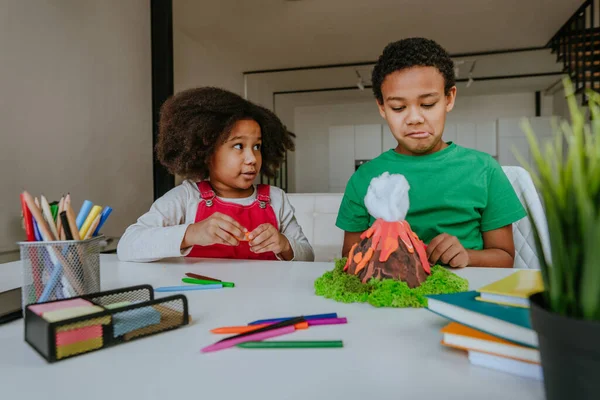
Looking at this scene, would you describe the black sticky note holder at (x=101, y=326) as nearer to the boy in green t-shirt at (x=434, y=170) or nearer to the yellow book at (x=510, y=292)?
the yellow book at (x=510, y=292)

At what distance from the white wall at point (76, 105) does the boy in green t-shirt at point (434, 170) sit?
5.84ft

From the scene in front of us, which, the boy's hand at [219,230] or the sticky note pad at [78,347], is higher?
the boy's hand at [219,230]

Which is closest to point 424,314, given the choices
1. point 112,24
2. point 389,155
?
point 389,155

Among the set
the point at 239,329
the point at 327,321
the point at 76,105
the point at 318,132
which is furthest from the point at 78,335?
the point at 318,132

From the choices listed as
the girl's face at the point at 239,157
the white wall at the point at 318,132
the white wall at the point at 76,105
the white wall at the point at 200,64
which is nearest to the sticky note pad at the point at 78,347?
the girl's face at the point at 239,157

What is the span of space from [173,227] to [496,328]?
0.74m

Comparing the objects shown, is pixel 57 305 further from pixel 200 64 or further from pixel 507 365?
pixel 200 64

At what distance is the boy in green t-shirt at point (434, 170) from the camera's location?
0.92 meters

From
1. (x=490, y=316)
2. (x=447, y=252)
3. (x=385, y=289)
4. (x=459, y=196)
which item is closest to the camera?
(x=490, y=316)

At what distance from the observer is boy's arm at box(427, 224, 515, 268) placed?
2.54 feet

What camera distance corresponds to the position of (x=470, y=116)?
757 cm

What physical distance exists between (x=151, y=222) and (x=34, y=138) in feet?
4.91

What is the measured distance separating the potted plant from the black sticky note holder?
1.22 feet

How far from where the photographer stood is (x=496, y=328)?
0.34m
